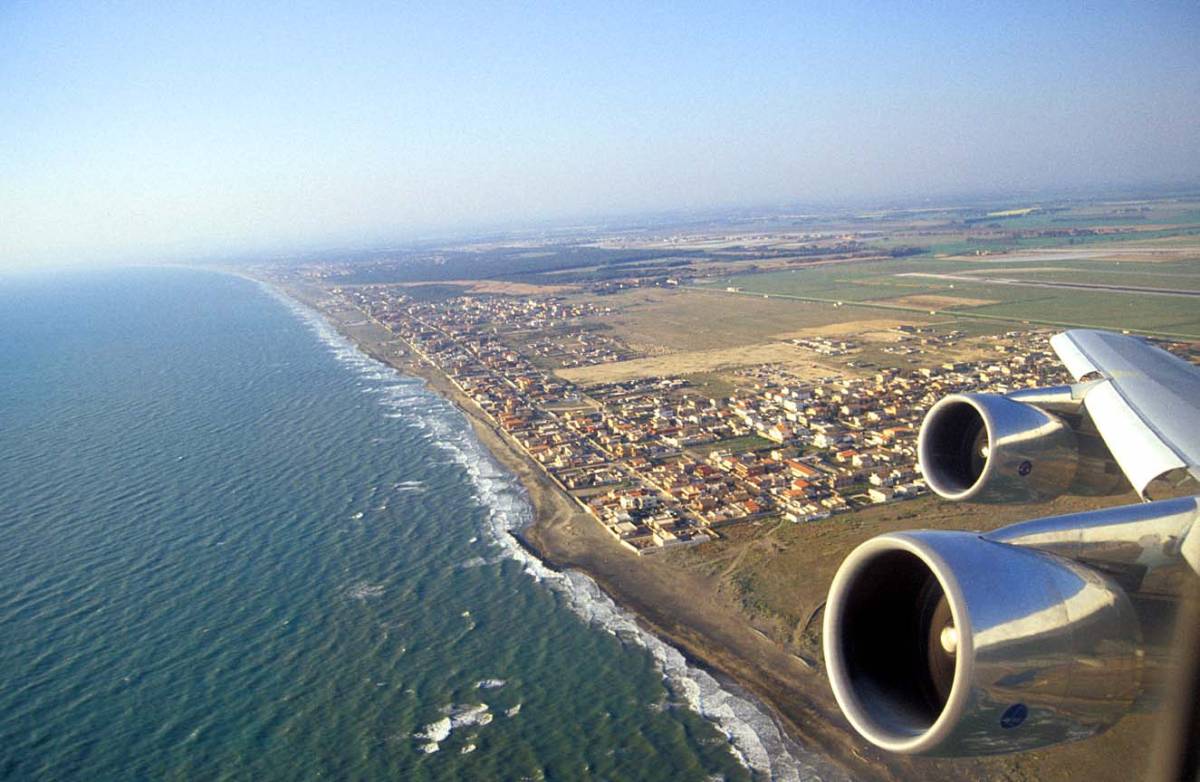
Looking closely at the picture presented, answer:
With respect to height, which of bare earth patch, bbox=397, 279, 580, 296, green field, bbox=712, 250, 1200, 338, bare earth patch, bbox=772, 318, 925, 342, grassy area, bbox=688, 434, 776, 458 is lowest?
grassy area, bbox=688, 434, 776, 458

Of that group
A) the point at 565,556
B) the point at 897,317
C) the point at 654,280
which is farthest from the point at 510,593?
the point at 654,280

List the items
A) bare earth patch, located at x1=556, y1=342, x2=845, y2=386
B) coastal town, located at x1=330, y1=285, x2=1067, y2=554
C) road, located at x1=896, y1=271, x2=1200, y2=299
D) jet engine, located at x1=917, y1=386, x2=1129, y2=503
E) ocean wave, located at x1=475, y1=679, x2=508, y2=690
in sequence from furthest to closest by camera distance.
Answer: road, located at x1=896, y1=271, x2=1200, y2=299 → bare earth patch, located at x1=556, y1=342, x2=845, y2=386 → coastal town, located at x1=330, y1=285, x2=1067, y2=554 → ocean wave, located at x1=475, y1=679, x2=508, y2=690 → jet engine, located at x1=917, y1=386, x2=1129, y2=503

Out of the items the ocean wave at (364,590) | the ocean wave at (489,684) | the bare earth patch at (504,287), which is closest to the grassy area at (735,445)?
the ocean wave at (364,590)

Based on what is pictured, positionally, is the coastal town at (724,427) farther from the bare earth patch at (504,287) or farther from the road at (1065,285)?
the bare earth patch at (504,287)

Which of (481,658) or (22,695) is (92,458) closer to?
(22,695)

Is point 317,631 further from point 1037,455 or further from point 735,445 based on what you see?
point 735,445

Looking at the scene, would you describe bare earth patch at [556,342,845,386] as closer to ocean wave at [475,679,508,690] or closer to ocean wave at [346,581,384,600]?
ocean wave at [346,581,384,600]

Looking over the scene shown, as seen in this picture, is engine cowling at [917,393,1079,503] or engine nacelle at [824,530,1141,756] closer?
engine nacelle at [824,530,1141,756]

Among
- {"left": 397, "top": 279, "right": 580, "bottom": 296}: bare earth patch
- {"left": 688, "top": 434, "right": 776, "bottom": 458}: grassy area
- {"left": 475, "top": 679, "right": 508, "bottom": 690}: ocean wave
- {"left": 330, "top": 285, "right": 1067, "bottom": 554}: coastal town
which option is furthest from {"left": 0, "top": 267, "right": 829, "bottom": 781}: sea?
{"left": 397, "top": 279, "right": 580, "bottom": 296}: bare earth patch
